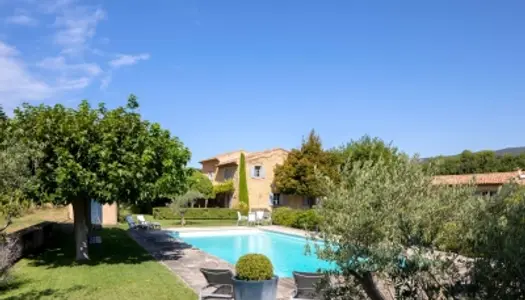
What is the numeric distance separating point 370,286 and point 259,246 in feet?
67.8

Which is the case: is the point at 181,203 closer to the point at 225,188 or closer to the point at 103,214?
the point at 103,214

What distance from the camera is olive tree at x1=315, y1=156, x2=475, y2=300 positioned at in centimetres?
386

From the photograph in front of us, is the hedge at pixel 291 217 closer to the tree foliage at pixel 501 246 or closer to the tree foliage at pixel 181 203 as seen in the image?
the tree foliage at pixel 181 203

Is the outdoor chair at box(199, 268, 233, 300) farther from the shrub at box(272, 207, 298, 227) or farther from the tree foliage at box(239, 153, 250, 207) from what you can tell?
the tree foliage at box(239, 153, 250, 207)

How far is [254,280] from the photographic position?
29.0 ft

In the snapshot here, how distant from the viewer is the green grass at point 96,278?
33.4ft

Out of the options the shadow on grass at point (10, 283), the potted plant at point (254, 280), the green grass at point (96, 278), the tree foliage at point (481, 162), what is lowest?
the green grass at point (96, 278)

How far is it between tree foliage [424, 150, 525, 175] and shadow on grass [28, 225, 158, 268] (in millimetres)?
36641

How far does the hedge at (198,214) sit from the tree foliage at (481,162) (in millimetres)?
23945

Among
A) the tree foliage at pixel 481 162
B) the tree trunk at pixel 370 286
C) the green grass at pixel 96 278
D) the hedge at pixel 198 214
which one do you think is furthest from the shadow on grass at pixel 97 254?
the tree foliage at pixel 481 162

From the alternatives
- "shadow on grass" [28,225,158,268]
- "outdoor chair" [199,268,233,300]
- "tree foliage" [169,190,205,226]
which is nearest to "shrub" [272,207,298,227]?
"tree foliage" [169,190,205,226]

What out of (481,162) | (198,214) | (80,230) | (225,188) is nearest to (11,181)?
(80,230)

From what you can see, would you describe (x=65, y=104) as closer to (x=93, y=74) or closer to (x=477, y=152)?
(x=93, y=74)

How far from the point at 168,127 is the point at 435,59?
12.3 m
